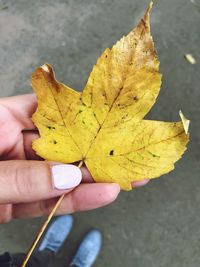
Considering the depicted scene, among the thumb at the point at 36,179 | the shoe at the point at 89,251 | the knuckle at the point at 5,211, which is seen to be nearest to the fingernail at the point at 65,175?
the thumb at the point at 36,179

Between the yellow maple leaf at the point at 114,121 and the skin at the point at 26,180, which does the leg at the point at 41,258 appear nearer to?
the skin at the point at 26,180

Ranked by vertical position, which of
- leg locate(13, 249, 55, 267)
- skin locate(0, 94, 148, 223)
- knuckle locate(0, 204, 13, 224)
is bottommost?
leg locate(13, 249, 55, 267)

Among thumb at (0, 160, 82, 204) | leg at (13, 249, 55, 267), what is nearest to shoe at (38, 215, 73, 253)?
leg at (13, 249, 55, 267)

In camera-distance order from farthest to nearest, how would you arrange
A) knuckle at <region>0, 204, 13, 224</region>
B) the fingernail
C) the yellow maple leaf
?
knuckle at <region>0, 204, 13, 224</region> → the fingernail → the yellow maple leaf

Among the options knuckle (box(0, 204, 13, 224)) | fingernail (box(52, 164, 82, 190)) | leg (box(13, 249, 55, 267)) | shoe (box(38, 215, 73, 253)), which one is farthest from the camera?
shoe (box(38, 215, 73, 253))

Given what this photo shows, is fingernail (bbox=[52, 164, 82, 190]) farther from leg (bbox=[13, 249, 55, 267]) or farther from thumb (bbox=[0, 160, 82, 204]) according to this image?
leg (bbox=[13, 249, 55, 267])

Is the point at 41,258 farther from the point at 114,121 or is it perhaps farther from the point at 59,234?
the point at 114,121

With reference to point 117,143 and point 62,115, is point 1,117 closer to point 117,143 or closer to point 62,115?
point 62,115
